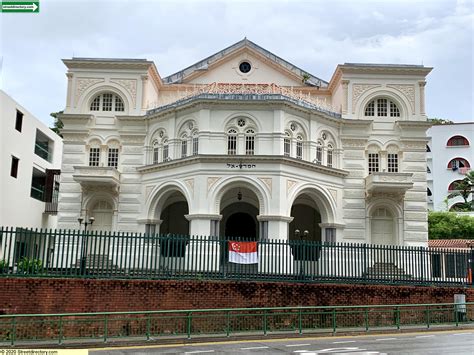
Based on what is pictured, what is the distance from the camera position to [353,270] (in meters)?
21.1

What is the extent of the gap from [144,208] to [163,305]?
13098 millimetres

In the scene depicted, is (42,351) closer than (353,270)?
Yes

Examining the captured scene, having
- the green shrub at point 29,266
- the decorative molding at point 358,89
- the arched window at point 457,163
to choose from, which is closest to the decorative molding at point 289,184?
the decorative molding at point 358,89

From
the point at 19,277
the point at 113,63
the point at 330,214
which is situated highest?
the point at 113,63

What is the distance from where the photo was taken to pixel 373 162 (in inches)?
1266

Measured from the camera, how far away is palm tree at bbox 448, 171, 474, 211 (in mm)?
56787

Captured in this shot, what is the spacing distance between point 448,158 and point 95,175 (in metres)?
45.4

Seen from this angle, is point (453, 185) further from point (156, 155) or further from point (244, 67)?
point (156, 155)

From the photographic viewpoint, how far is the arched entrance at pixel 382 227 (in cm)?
3136

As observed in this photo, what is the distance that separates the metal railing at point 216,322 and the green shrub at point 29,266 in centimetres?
250

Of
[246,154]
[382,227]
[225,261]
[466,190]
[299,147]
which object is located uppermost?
[466,190]

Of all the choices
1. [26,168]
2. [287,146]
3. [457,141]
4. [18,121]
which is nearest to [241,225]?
[287,146]

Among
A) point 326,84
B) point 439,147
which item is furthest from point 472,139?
point 326,84

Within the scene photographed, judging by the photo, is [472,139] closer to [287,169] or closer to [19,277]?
[287,169]
